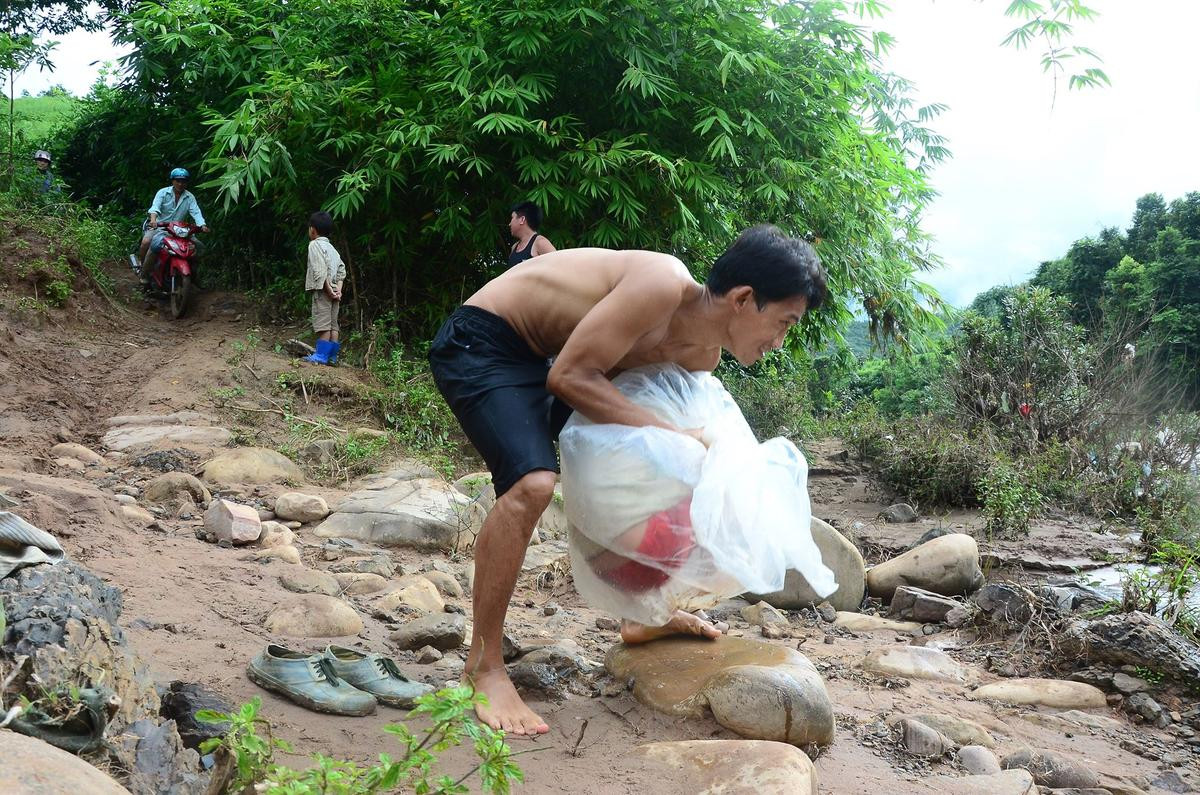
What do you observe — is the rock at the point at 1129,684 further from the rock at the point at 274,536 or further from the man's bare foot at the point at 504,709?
the rock at the point at 274,536

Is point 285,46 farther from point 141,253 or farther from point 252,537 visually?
point 252,537

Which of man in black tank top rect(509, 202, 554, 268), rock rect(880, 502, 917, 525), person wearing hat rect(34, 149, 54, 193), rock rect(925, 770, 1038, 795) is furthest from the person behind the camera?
person wearing hat rect(34, 149, 54, 193)

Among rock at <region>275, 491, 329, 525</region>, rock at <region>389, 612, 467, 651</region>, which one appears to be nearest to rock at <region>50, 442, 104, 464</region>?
rock at <region>275, 491, 329, 525</region>

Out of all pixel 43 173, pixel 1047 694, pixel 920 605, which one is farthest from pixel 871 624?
pixel 43 173

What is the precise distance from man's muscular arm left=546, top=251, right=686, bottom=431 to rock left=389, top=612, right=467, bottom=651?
1059mm

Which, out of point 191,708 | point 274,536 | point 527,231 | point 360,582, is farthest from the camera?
point 527,231

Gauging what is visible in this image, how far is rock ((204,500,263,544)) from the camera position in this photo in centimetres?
425

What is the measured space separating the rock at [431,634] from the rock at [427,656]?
6cm

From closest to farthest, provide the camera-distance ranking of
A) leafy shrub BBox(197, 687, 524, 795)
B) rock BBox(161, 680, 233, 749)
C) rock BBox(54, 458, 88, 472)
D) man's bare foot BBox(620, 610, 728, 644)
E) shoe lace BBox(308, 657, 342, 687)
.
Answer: leafy shrub BBox(197, 687, 524, 795), rock BBox(161, 680, 233, 749), shoe lace BBox(308, 657, 342, 687), man's bare foot BBox(620, 610, 728, 644), rock BBox(54, 458, 88, 472)

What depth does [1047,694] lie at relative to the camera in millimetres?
3432

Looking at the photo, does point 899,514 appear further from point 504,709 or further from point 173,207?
point 173,207

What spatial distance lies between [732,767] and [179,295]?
8613mm

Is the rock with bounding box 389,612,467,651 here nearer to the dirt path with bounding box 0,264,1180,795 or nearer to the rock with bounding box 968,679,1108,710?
the dirt path with bounding box 0,264,1180,795

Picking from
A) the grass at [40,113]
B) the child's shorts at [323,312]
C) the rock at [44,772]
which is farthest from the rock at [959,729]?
the grass at [40,113]
